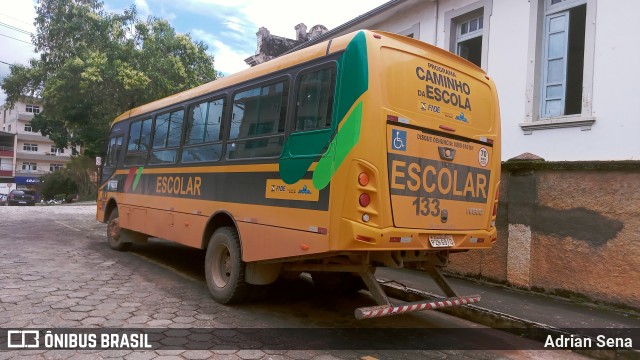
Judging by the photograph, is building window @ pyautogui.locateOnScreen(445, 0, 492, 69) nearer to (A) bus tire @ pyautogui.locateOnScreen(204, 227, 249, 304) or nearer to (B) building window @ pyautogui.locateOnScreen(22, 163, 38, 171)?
(A) bus tire @ pyautogui.locateOnScreen(204, 227, 249, 304)

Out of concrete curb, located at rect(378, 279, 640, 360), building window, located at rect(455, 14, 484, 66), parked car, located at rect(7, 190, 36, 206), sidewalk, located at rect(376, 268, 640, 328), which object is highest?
building window, located at rect(455, 14, 484, 66)

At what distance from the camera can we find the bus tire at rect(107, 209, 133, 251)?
901 centimetres

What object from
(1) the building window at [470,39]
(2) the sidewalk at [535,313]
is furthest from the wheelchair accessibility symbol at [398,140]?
(1) the building window at [470,39]

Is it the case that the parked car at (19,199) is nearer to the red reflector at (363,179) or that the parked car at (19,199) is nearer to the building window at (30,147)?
the building window at (30,147)

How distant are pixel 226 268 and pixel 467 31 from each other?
757cm

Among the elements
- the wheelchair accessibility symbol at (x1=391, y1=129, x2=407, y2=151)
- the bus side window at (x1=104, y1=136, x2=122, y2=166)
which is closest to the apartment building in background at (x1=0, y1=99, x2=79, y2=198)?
the bus side window at (x1=104, y1=136, x2=122, y2=166)

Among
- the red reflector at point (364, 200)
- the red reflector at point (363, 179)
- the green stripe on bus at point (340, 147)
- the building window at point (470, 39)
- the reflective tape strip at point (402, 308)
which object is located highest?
the building window at point (470, 39)

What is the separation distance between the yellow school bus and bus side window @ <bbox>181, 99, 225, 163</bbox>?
0.10 feet

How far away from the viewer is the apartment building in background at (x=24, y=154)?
5419 centimetres

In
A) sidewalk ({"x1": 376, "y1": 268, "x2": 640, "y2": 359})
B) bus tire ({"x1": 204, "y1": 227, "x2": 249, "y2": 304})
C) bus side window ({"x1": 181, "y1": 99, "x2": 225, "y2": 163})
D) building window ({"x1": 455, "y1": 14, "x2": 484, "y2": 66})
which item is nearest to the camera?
sidewalk ({"x1": 376, "y1": 268, "x2": 640, "y2": 359})

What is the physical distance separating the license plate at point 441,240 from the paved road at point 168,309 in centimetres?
104

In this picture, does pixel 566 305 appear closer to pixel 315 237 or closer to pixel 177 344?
pixel 315 237

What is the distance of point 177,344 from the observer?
4.09 meters

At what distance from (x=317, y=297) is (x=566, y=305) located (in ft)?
10.8
